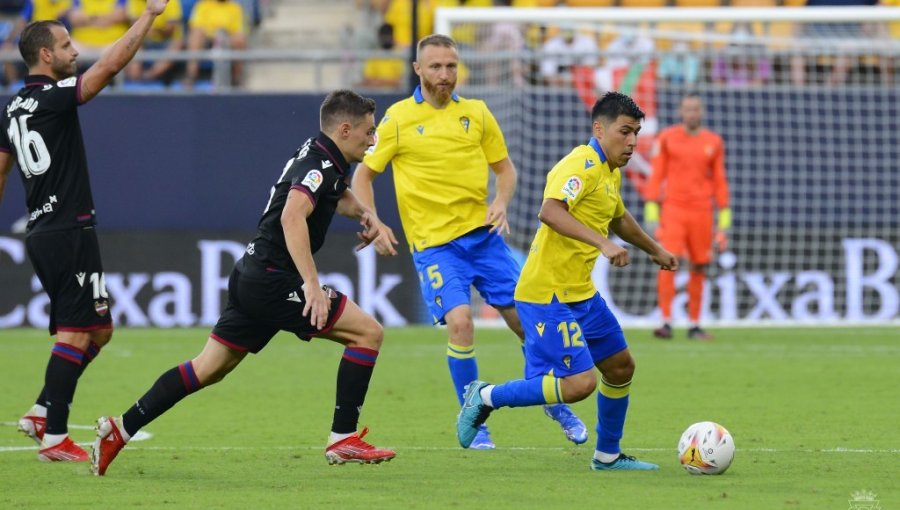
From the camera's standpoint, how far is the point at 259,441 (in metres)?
8.52

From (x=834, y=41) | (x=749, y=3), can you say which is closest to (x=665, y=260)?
(x=834, y=41)

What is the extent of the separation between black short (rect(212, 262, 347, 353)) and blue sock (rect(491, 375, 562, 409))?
927 mm

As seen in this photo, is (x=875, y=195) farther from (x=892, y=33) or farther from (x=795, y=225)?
(x=892, y=33)

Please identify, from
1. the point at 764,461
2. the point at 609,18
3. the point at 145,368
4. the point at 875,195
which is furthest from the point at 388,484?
the point at 875,195

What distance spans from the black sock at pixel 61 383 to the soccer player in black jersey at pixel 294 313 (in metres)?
0.60

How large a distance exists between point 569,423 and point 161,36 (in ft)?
38.0

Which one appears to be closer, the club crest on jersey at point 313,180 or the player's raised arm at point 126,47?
the club crest on jersey at point 313,180

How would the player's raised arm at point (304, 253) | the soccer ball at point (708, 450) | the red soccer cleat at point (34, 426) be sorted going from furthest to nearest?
the red soccer cleat at point (34, 426)
the soccer ball at point (708, 450)
the player's raised arm at point (304, 253)

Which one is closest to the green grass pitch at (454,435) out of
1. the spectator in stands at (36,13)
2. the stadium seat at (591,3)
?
the stadium seat at (591,3)

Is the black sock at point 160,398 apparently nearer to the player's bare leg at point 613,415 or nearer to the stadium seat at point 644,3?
the player's bare leg at point 613,415

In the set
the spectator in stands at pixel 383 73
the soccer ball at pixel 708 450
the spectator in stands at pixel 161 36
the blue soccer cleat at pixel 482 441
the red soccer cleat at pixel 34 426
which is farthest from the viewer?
the spectator in stands at pixel 161 36

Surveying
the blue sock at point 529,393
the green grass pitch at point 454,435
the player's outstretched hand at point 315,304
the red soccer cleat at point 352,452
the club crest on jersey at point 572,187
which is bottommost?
the green grass pitch at point 454,435

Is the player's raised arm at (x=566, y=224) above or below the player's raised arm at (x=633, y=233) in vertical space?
above

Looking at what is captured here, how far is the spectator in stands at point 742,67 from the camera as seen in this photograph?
54.0 feet
